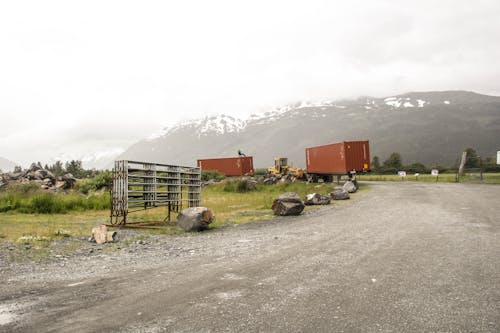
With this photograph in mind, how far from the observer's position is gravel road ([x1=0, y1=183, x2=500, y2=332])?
14.0ft

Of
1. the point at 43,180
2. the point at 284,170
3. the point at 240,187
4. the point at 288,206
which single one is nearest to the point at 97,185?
the point at 43,180

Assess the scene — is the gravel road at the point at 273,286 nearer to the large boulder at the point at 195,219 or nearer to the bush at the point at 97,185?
the large boulder at the point at 195,219

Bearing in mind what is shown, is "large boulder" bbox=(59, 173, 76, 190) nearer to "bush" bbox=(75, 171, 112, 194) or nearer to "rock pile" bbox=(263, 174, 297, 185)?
"bush" bbox=(75, 171, 112, 194)

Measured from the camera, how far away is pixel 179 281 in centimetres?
596

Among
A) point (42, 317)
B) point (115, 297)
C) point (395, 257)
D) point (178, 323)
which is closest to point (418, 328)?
point (178, 323)

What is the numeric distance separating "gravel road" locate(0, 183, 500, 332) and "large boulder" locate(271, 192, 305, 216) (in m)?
4.98

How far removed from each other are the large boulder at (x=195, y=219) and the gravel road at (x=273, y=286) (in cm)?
216

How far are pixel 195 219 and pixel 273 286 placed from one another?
6840 millimetres

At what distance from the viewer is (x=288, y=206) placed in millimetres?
15016

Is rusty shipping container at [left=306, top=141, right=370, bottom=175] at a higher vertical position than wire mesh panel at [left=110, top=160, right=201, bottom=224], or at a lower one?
higher

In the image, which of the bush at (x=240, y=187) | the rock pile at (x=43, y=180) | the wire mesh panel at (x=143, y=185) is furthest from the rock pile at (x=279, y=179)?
the wire mesh panel at (x=143, y=185)

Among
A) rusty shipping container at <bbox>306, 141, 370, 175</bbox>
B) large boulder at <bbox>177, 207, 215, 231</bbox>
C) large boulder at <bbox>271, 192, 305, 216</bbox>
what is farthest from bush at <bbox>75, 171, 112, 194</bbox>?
rusty shipping container at <bbox>306, 141, 370, 175</bbox>

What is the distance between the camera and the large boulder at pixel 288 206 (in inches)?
591

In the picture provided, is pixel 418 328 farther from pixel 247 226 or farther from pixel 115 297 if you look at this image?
pixel 247 226
